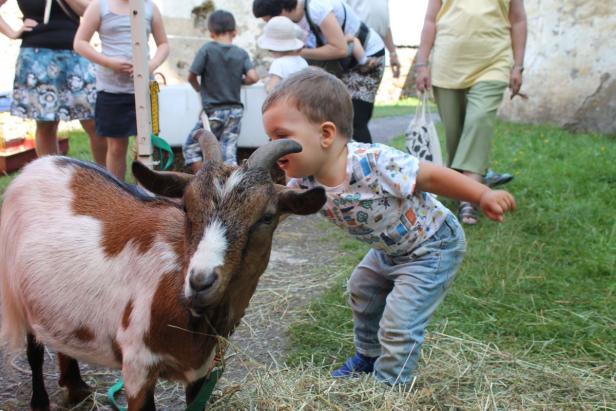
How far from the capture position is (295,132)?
8.16 ft

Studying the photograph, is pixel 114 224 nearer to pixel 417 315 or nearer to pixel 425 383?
pixel 417 315

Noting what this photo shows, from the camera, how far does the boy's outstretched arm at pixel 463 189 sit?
237 cm

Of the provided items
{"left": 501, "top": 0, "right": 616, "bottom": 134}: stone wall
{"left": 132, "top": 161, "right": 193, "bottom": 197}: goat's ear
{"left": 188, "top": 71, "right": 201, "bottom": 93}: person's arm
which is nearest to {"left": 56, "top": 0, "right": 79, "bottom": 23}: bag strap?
{"left": 188, "top": 71, "right": 201, "bottom": 93}: person's arm

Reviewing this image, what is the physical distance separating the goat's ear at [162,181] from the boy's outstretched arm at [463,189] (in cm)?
92

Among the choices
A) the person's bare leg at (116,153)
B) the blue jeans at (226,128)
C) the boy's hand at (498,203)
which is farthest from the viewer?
the blue jeans at (226,128)

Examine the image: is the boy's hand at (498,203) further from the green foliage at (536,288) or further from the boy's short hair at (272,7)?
the boy's short hair at (272,7)

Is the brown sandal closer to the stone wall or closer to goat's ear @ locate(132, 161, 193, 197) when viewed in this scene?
goat's ear @ locate(132, 161, 193, 197)

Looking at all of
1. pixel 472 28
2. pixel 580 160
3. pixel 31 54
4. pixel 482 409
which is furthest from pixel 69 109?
pixel 580 160

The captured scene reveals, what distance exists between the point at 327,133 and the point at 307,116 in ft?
0.35

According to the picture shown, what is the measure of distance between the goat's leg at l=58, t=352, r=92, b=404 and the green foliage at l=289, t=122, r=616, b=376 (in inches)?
38.5

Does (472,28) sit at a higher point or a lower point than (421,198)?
higher

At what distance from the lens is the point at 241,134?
6520 mm

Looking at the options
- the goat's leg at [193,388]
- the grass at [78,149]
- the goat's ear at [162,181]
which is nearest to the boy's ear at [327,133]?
the goat's ear at [162,181]

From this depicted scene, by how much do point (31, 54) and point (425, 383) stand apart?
423 centimetres
